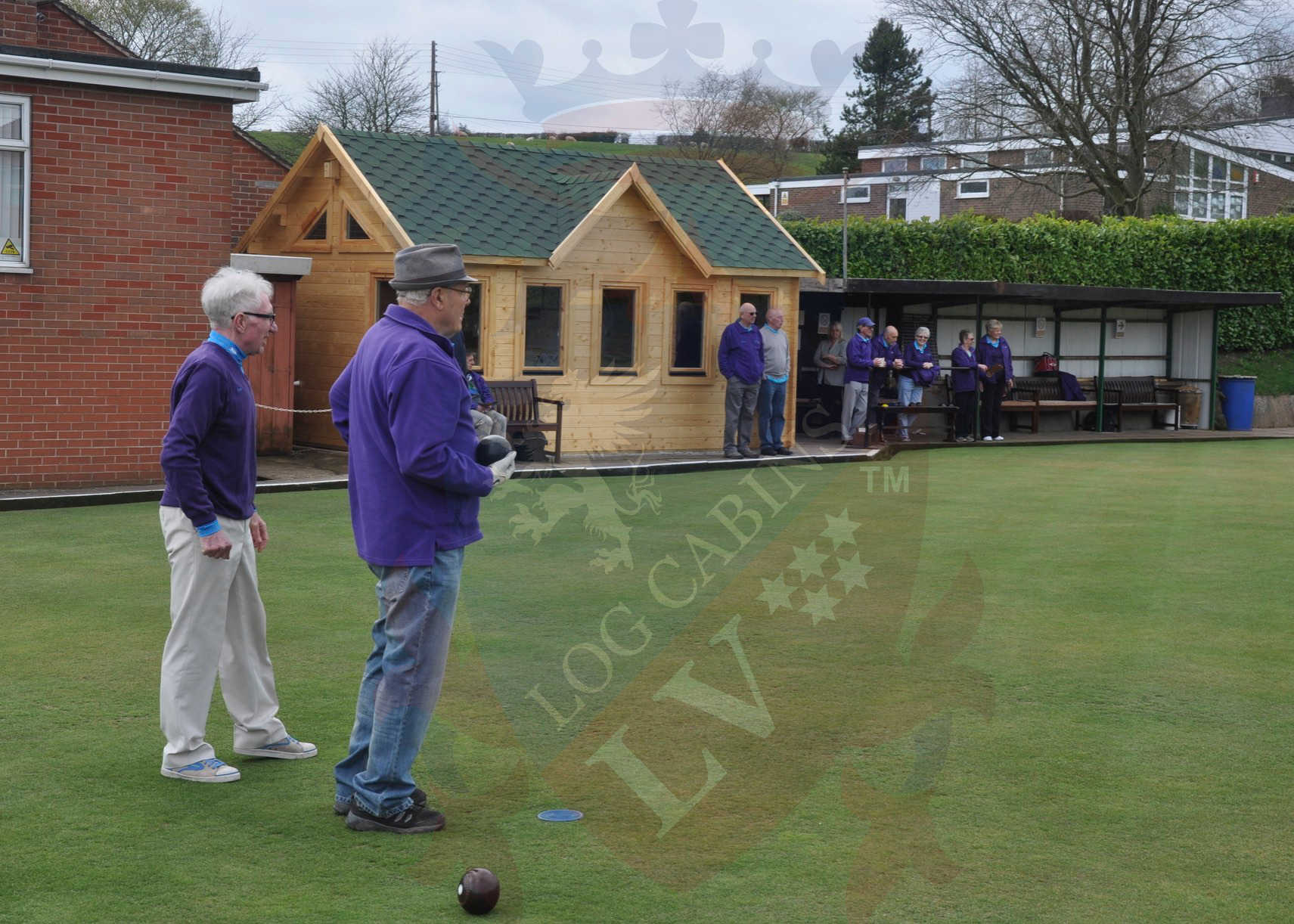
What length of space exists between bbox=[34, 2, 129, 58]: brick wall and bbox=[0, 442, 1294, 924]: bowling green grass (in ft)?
31.1

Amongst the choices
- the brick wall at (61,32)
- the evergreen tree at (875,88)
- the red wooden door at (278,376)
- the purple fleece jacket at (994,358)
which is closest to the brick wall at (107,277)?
the red wooden door at (278,376)

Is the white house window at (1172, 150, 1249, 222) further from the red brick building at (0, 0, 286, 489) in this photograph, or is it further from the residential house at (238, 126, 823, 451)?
the red brick building at (0, 0, 286, 489)

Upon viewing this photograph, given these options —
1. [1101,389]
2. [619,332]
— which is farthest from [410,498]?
[1101,389]

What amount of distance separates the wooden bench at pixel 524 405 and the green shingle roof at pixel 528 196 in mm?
1696

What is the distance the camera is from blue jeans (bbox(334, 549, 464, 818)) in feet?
15.3

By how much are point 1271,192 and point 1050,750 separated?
47466 millimetres

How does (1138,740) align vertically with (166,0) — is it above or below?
below

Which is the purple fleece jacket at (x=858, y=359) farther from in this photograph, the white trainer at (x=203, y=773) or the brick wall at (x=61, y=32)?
the white trainer at (x=203, y=773)

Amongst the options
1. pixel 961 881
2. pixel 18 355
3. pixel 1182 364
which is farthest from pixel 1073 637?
pixel 1182 364

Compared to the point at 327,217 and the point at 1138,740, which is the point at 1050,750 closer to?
the point at 1138,740

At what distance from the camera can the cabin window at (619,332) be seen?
19969 mm

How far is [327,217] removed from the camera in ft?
64.1

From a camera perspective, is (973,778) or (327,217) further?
(327,217)

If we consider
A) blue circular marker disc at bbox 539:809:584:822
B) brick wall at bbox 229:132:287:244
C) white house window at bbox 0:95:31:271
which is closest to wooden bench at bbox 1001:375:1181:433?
brick wall at bbox 229:132:287:244
